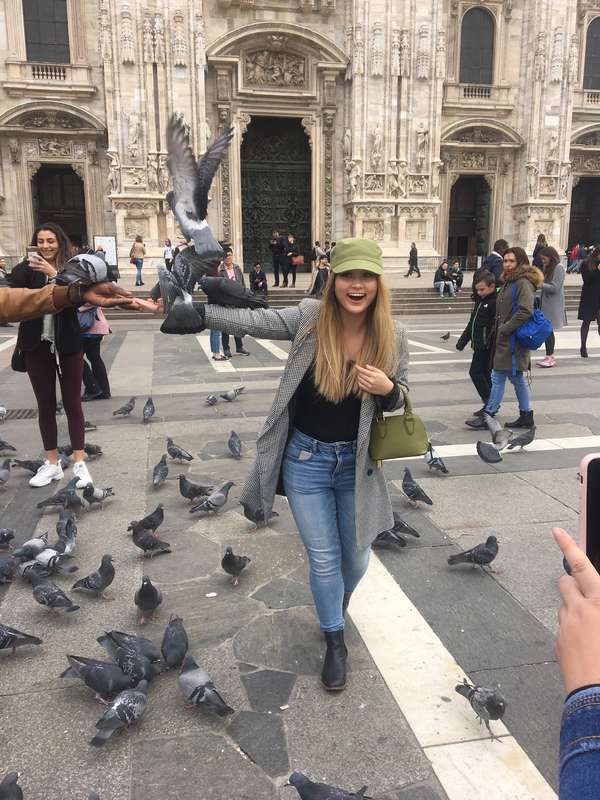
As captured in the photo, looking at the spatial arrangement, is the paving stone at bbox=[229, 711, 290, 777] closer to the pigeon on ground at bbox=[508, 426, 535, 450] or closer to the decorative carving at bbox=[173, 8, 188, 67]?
the pigeon on ground at bbox=[508, 426, 535, 450]

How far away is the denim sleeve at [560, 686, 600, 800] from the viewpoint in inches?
30.4

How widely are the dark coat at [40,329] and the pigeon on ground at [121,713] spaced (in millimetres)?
3155

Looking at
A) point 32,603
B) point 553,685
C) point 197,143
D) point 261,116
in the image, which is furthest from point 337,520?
point 261,116

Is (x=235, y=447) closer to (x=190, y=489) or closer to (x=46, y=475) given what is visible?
(x=190, y=489)

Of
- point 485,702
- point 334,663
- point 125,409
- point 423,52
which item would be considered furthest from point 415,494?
point 423,52

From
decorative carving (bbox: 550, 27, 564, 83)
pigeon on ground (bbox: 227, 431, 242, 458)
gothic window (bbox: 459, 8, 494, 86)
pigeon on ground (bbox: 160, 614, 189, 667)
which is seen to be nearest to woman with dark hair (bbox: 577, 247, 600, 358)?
pigeon on ground (bbox: 227, 431, 242, 458)

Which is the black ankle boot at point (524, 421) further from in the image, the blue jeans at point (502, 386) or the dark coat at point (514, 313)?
the dark coat at point (514, 313)

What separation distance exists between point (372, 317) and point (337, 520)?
90 centimetres

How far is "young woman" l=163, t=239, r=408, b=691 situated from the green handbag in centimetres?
5

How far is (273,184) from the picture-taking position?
26.4 metres

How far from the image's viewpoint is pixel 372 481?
2715mm

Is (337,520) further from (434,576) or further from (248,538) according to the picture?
(248,538)

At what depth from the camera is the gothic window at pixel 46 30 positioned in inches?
911

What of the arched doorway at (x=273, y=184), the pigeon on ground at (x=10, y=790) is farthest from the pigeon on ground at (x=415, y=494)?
the arched doorway at (x=273, y=184)
